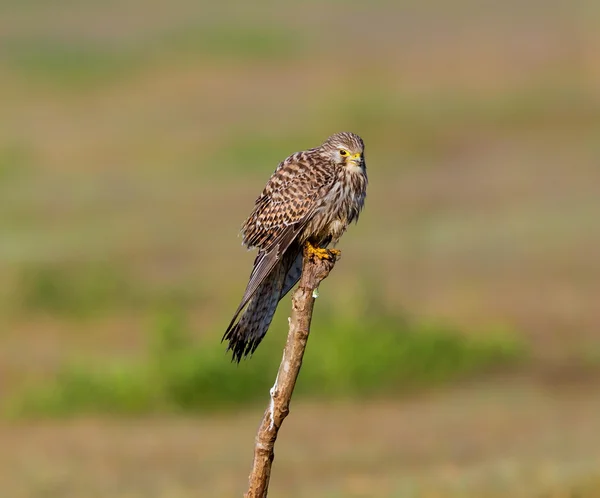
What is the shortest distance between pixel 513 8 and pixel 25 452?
27435 millimetres

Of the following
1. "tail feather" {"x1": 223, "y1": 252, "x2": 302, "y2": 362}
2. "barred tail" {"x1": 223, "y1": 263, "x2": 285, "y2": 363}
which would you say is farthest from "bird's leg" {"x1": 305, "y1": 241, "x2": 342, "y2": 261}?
"barred tail" {"x1": 223, "y1": 263, "x2": 285, "y2": 363}

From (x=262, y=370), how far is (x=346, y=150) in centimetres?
760

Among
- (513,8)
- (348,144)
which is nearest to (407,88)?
(513,8)

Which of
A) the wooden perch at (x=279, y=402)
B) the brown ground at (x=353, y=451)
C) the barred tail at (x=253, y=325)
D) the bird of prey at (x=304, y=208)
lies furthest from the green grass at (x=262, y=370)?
the wooden perch at (x=279, y=402)

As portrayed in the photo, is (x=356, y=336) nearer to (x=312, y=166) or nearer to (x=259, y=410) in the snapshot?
(x=259, y=410)

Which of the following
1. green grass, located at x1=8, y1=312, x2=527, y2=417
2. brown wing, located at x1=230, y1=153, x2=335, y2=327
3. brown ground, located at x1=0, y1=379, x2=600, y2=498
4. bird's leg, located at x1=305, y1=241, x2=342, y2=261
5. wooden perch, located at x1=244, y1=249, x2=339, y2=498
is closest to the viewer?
wooden perch, located at x1=244, y1=249, x2=339, y2=498

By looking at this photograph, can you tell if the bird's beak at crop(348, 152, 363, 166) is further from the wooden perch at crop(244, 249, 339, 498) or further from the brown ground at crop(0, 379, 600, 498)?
the brown ground at crop(0, 379, 600, 498)

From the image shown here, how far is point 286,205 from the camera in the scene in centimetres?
736

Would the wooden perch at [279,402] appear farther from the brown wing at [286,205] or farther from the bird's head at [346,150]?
the bird's head at [346,150]

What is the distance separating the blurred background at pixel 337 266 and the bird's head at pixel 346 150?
8.55 ft

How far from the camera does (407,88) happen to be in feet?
106

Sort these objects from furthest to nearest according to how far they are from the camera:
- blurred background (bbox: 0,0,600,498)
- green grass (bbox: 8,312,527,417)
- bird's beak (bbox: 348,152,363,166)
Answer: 1. green grass (bbox: 8,312,527,417)
2. blurred background (bbox: 0,0,600,498)
3. bird's beak (bbox: 348,152,363,166)

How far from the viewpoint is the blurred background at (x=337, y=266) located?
12227 millimetres

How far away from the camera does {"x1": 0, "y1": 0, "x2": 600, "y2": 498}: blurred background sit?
40.1ft
